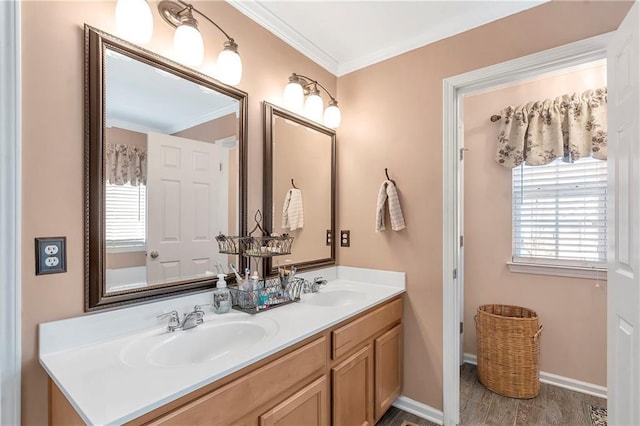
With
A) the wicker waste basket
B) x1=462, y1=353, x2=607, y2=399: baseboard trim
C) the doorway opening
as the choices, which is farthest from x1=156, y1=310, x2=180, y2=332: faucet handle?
x1=462, y1=353, x2=607, y2=399: baseboard trim

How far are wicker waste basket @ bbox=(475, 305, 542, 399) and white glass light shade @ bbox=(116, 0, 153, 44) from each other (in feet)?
9.13

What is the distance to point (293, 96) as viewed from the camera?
201 cm

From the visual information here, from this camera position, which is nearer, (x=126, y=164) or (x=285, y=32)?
(x=126, y=164)

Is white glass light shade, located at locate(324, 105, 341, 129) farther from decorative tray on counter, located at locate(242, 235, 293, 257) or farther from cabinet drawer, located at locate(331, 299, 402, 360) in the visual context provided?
cabinet drawer, located at locate(331, 299, 402, 360)

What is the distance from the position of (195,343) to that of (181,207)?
0.63 metres

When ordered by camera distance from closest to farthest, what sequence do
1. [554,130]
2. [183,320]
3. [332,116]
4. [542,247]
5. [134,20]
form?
[134,20] < [183,320] < [332,116] < [554,130] < [542,247]

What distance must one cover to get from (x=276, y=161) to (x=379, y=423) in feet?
5.92

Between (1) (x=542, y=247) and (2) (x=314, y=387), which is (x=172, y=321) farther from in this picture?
(1) (x=542, y=247)

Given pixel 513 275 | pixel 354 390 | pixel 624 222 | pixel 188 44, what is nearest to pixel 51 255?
pixel 188 44

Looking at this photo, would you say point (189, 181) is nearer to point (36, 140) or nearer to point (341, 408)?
point (36, 140)

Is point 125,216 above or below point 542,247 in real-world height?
above

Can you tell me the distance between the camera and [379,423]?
1975 millimetres

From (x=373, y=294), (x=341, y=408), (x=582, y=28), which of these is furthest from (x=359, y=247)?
(x=582, y=28)

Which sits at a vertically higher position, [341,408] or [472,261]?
[472,261]
